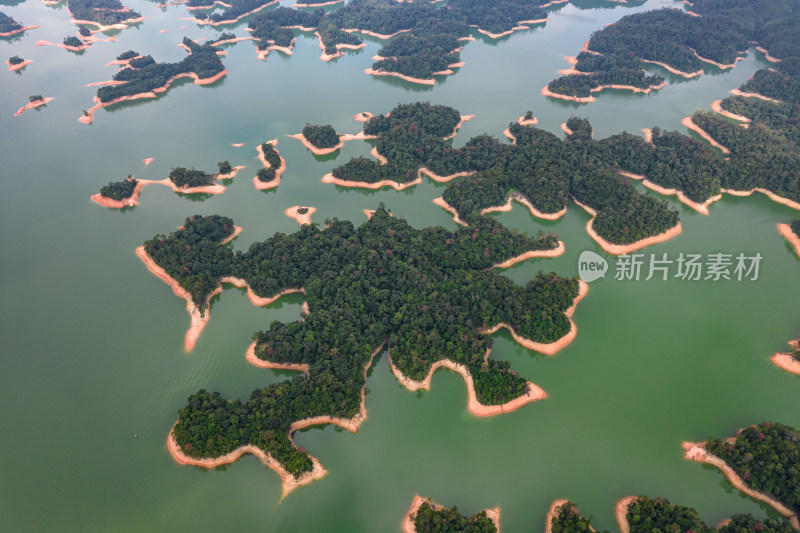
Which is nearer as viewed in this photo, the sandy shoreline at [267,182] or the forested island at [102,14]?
the sandy shoreline at [267,182]

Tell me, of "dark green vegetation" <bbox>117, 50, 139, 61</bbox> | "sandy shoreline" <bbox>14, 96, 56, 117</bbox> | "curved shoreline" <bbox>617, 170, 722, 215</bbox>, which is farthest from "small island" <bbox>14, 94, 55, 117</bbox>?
"curved shoreline" <bbox>617, 170, 722, 215</bbox>

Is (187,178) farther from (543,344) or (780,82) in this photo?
(780,82)

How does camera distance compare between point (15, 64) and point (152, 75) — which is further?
point (15, 64)

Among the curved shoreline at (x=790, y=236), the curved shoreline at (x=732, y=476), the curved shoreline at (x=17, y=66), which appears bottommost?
the curved shoreline at (x=732, y=476)

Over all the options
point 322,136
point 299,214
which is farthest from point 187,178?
point 322,136

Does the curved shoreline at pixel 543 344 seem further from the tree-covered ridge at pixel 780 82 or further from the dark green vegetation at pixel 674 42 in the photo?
the tree-covered ridge at pixel 780 82

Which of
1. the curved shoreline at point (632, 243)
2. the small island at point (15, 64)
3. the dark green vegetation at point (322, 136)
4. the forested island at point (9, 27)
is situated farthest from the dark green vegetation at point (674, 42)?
the forested island at point (9, 27)
